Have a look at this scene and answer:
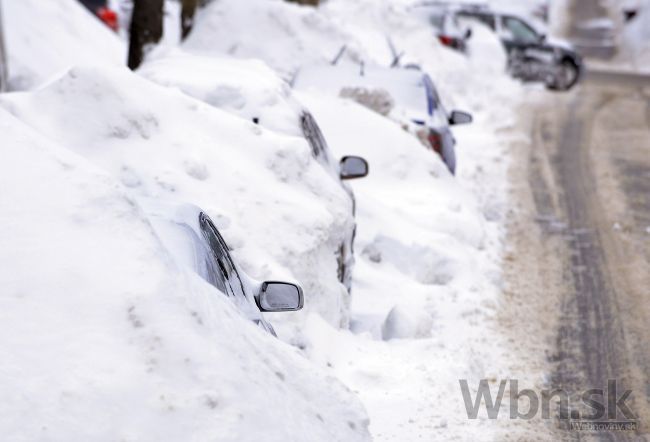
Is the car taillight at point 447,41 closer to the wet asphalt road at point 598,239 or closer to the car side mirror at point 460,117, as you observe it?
the wet asphalt road at point 598,239

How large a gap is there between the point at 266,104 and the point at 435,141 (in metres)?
4.22

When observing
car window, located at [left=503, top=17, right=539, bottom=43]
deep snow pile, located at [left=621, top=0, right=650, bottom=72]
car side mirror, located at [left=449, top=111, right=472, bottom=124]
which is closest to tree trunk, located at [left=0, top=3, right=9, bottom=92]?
car side mirror, located at [left=449, top=111, right=472, bottom=124]

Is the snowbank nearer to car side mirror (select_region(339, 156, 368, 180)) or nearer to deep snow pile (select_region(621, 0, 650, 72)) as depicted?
car side mirror (select_region(339, 156, 368, 180))

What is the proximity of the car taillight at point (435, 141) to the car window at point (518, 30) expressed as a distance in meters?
15.0

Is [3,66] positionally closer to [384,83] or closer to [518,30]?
[384,83]

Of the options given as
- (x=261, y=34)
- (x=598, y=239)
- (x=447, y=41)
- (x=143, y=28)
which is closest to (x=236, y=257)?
(x=598, y=239)

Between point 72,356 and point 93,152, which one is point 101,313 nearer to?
point 72,356

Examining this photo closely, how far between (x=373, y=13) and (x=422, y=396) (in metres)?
20.4

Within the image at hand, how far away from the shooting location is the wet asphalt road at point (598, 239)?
7.29 m

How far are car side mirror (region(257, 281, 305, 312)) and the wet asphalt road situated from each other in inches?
92.4

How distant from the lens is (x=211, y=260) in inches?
169

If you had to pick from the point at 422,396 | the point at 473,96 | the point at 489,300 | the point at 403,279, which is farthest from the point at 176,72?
the point at 473,96

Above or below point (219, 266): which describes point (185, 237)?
above

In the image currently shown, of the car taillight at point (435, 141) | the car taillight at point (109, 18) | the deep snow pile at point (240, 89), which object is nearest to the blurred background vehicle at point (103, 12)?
the car taillight at point (109, 18)
